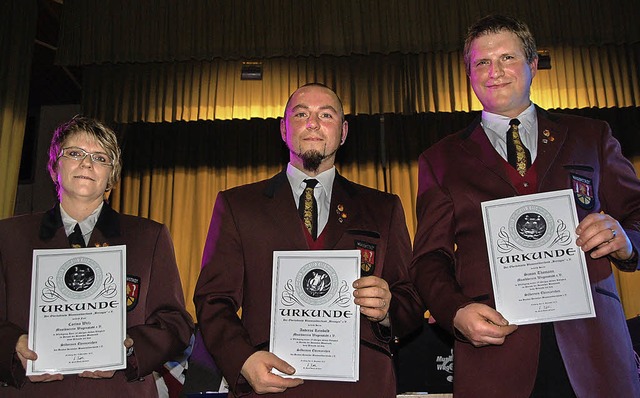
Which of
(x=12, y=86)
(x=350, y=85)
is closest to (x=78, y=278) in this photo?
(x=12, y=86)

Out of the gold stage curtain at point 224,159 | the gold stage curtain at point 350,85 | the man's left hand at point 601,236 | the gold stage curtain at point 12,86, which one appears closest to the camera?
the man's left hand at point 601,236

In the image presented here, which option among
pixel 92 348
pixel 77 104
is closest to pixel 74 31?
pixel 77 104

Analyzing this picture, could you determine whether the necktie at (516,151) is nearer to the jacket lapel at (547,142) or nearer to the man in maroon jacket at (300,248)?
the jacket lapel at (547,142)

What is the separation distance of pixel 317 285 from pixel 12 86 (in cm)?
591

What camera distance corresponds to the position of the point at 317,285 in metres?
2.20

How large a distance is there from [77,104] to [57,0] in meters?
2.40

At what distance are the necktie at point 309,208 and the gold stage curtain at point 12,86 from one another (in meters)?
5.24

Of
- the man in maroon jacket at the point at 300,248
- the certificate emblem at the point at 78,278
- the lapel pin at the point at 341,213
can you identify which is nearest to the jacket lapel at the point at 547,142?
the man in maroon jacket at the point at 300,248

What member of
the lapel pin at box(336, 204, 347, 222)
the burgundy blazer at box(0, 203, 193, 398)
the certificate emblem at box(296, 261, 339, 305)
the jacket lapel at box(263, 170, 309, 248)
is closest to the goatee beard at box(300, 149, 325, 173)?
the jacket lapel at box(263, 170, 309, 248)

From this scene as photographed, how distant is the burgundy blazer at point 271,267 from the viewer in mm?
2207

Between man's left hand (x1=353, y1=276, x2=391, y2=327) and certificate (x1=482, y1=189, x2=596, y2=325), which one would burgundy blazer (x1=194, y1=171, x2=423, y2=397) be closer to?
man's left hand (x1=353, y1=276, x2=391, y2=327)

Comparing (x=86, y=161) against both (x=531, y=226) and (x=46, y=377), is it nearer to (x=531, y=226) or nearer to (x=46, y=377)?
(x=46, y=377)

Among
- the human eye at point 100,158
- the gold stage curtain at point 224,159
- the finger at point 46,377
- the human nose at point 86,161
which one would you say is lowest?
the finger at point 46,377

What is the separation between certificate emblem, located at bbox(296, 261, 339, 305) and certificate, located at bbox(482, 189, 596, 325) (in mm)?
531
